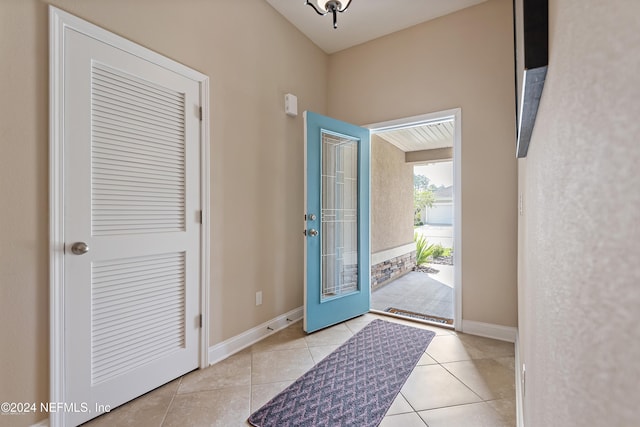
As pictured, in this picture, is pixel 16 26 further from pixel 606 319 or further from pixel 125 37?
pixel 606 319

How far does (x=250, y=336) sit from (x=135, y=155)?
5.56 feet

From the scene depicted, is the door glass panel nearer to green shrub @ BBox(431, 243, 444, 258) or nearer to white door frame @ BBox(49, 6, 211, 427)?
white door frame @ BBox(49, 6, 211, 427)

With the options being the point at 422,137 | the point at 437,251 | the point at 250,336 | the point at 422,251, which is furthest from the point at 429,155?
the point at 250,336

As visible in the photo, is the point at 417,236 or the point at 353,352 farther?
the point at 417,236

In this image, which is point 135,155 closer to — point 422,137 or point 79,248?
point 79,248

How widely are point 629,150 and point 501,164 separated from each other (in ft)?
9.32

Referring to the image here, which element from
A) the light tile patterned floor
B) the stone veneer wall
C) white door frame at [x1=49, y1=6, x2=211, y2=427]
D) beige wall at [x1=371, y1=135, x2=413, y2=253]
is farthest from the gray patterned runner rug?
beige wall at [x1=371, y1=135, x2=413, y2=253]

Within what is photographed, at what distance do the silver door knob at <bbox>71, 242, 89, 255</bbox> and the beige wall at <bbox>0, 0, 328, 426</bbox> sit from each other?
113 millimetres

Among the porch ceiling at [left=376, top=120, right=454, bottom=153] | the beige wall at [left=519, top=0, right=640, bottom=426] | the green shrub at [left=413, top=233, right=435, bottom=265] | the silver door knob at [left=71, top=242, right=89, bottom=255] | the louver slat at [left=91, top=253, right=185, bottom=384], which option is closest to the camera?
the beige wall at [left=519, top=0, right=640, bottom=426]

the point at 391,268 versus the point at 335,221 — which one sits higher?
the point at 335,221

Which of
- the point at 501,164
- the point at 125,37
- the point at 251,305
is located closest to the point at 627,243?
the point at 125,37

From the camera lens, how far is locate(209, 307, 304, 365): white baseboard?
7.40 ft

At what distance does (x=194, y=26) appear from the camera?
214 cm

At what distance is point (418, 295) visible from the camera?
4113mm
